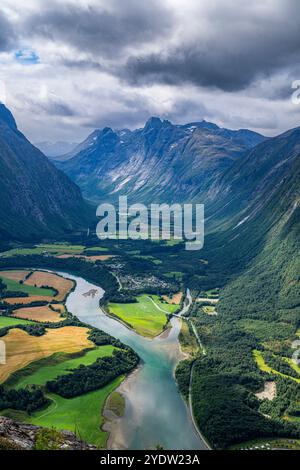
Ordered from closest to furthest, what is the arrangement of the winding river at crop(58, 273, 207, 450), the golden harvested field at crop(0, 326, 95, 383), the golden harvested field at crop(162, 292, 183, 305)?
the winding river at crop(58, 273, 207, 450) → the golden harvested field at crop(0, 326, 95, 383) → the golden harvested field at crop(162, 292, 183, 305)

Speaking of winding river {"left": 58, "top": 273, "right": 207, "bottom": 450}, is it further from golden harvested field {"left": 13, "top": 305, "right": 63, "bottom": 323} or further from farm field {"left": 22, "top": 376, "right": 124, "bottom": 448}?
golden harvested field {"left": 13, "top": 305, "right": 63, "bottom": 323}

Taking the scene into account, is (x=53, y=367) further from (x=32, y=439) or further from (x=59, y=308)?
(x=59, y=308)

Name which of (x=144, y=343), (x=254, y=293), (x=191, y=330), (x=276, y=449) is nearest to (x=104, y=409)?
(x=276, y=449)

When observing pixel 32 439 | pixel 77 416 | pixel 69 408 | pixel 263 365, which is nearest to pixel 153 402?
pixel 77 416

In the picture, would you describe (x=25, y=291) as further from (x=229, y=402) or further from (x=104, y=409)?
(x=229, y=402)

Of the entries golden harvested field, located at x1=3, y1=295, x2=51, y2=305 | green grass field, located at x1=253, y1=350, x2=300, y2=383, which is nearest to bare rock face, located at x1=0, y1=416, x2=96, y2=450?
green grass field, located at x1=253, y1=350, x2=300, y2=383
